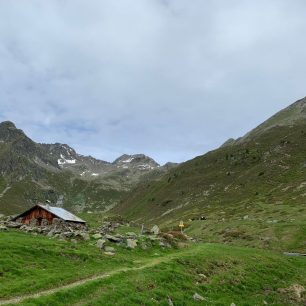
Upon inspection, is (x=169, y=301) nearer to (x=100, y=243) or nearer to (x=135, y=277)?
(x=135, y=277)

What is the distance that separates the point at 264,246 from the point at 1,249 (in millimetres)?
45262

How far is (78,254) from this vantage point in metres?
38.2

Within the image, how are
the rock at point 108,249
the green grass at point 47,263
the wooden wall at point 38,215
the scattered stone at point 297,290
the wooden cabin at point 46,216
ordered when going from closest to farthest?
the green grass at point 47,263
the scattered stone at point 297,290
the rock at point 108,249
the wooden cabin at point 46,216
the wooden wall at point 38,215

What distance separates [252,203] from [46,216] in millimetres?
66865

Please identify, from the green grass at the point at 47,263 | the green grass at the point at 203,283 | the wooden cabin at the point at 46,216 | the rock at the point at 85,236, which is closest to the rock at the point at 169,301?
the green grass at the point at 203,283

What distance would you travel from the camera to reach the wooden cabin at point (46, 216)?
8031cm

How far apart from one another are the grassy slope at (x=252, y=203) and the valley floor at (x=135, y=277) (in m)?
27.4

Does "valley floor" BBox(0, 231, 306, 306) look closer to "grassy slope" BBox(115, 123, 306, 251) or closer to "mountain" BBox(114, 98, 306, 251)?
"grassy slope" BBox(115, 123, 306, 251)

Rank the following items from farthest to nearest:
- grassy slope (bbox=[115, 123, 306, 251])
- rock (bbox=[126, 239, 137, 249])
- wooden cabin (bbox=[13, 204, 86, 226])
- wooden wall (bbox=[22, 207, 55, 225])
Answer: wooden wall (bbox=[22, 207, 55, 225]), wooden cabin (bbox=[13, 204, 86, 226]), grassy slope (bbox=[115, 123, 306, 251]), rock (bbox=[126, 239, 137, 249])

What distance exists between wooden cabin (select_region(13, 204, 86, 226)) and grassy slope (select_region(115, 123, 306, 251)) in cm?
2632

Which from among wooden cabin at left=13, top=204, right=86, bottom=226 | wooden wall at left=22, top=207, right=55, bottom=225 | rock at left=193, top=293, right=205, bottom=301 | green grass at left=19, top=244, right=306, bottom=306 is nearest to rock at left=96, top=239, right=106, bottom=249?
green grass at left=19, top=244, right=306, bottom=306

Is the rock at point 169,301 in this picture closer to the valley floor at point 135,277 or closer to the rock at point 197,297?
the valley floor at point 135,277

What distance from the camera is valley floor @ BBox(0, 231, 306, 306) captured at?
27766mm

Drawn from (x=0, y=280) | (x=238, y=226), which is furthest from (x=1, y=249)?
(x=238, y=226)
